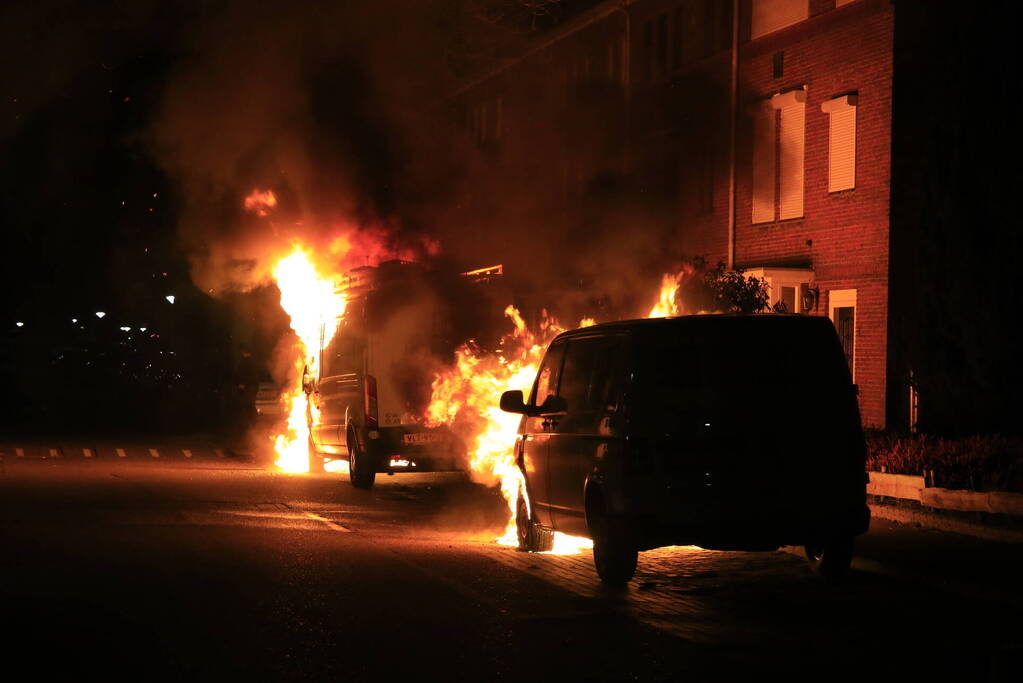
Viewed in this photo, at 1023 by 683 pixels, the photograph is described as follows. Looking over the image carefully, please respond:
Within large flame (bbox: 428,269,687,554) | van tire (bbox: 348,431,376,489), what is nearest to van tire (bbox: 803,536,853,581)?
large flame (bbox: 428,269,687,554)

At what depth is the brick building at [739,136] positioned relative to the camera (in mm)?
22719

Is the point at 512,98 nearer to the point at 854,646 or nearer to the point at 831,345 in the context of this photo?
the point at 831,345

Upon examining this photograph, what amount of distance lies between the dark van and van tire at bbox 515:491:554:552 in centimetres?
166

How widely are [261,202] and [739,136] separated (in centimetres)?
1072

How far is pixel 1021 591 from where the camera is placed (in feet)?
32.0

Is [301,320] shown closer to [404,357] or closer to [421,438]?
[404,357]

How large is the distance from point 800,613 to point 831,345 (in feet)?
6.37

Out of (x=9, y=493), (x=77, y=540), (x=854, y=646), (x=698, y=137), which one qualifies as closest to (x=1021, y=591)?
(x=854, y=646)

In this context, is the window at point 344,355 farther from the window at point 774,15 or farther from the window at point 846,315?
the window at point 774,15

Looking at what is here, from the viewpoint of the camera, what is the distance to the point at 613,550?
31.8 ft

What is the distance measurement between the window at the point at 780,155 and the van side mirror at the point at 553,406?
1482 cm

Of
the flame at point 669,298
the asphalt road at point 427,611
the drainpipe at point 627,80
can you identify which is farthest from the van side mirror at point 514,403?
the drainpipe at point 627,80

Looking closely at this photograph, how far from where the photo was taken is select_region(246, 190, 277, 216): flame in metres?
29.8

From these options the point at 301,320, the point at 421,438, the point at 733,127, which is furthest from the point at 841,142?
the point at 421,438
